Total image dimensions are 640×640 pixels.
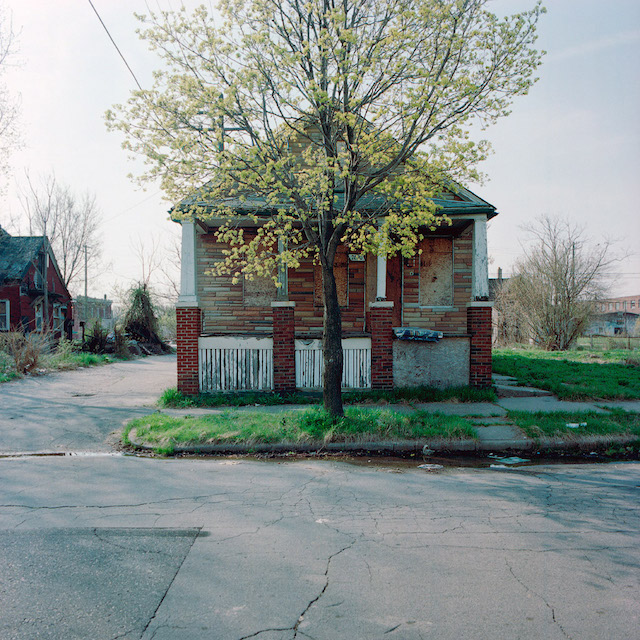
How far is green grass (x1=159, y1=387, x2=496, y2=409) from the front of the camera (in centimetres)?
1007

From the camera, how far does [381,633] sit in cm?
257

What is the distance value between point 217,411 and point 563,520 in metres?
6.57

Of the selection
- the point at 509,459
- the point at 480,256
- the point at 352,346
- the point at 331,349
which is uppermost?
the point at 480,256

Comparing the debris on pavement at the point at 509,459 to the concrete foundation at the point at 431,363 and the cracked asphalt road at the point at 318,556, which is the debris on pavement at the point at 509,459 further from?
the concrete foundation at the point at 431,363

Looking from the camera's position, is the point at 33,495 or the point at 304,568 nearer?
the point at 304,568

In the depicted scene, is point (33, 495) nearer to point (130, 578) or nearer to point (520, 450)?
point (130, 578)

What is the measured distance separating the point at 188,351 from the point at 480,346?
259 inches

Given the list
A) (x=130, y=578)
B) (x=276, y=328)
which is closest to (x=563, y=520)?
(x=130, y=578)

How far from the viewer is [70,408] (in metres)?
9.86

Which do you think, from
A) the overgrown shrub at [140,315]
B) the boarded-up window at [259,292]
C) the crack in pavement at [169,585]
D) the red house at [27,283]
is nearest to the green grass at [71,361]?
the overgrown shrub at [140,315]

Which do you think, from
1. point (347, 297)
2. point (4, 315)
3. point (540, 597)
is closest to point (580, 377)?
point (347, 297)

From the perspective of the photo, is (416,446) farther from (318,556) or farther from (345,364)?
(345,364)

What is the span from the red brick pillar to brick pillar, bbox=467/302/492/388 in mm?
6233

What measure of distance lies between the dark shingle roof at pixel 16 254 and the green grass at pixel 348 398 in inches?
890
